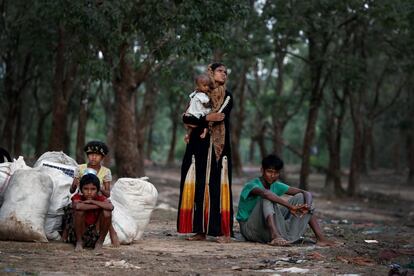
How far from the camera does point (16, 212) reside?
23.5 ft

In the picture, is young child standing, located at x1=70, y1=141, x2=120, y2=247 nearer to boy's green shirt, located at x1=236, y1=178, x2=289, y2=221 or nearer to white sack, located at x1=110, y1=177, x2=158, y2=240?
white sack, located at x1=110, y1=177, x2=158, y2=240

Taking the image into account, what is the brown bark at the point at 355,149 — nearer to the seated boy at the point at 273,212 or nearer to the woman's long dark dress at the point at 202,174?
the seated boy at the point at 273,212

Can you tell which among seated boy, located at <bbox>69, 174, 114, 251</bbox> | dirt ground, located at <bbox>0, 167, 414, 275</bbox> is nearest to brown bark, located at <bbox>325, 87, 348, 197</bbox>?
dirt ground, located at <bbox>0, 167, 414, 275</bbox>

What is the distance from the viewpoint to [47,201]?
7309 mm

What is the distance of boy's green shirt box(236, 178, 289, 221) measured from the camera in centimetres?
807

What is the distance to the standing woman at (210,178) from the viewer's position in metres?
8.12

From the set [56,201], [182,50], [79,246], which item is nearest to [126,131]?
[182,50]

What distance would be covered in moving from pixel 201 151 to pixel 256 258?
1.76 meters

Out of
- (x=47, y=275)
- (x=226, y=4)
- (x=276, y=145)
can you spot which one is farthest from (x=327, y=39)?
(x=47, y=275)

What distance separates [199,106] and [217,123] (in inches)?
10.8

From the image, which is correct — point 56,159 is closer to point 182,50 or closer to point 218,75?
point 218,75

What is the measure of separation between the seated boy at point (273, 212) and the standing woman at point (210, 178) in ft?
0.75

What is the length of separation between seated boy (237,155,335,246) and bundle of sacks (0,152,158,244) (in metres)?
1.11

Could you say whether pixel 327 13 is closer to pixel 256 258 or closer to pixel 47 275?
pixel 256 258
